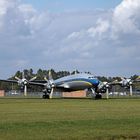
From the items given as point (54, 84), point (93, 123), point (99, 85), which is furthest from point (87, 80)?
point (93, 123)

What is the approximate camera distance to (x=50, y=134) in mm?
21172

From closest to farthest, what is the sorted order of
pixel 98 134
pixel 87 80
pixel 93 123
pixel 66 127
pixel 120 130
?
1. pixel 98 134
2. pixel 120 130
3. pixel 66 127
4. pixel 93 123
5. pixel 87 80

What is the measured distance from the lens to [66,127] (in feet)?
79.0

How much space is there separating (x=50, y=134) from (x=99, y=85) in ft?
231

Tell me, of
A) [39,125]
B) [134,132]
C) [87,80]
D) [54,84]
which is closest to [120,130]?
[134,132]

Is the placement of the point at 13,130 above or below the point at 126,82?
below

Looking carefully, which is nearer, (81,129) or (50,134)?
(50,134)

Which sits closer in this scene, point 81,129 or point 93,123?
point 81,129

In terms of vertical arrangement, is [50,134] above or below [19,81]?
below

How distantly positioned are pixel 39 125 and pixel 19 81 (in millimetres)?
76731

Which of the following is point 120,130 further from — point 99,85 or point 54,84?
point 54,84

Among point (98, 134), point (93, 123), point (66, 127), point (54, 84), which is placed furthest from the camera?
point (54, 84)

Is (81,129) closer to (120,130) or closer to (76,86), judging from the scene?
(120,130)

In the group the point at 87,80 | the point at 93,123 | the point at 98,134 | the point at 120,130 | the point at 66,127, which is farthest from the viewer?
the point at 87,80
